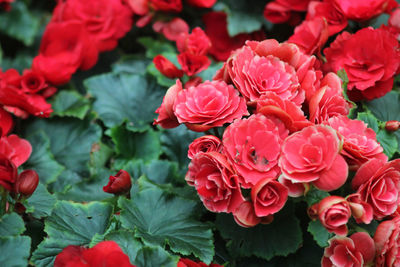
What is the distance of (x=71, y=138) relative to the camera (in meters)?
1.42

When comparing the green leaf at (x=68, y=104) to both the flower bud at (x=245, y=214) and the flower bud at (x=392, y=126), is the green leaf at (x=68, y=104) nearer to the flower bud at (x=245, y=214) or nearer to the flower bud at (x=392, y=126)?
the flower bud at (x=245, y=214)

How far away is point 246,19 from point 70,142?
2.45 ft

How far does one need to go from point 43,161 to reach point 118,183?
409 millimetres

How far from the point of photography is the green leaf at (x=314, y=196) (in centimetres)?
86

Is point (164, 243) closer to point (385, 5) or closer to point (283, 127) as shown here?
point (283, 127)

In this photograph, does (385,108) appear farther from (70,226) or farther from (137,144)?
(70,226)

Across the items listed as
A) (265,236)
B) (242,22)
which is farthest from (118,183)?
(242,22)

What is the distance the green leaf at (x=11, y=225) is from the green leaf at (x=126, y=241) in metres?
0.19

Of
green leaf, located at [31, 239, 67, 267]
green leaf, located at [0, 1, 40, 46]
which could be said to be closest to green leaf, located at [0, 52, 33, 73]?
green leaf, located at [0, 1, 40, 46]

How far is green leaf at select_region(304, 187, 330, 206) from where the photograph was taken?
859mm

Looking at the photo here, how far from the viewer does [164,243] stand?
96 centimetres

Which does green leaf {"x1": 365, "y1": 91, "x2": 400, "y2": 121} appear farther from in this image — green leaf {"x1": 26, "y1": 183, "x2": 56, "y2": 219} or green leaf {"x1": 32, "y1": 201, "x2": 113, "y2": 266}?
green leaf {"x1": 26, "y1": 183, "x2": 56, "y2": 219}

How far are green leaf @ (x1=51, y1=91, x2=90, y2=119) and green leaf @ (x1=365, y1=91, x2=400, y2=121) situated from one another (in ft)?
2.81

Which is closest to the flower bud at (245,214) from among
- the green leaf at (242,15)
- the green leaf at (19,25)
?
the green leaf at (242,15)
